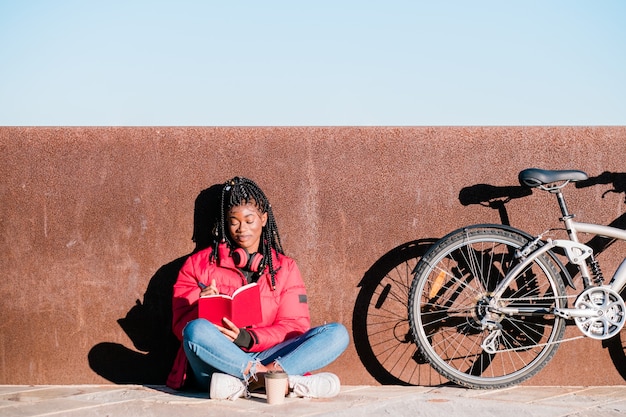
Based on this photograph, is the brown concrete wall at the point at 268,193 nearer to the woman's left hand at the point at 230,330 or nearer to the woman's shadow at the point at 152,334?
the woman's shadow at the point at 152,334

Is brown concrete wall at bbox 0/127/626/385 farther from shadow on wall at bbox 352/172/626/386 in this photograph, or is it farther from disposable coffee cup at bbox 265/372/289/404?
disposable coffee cup at bbox 265/372/289/404

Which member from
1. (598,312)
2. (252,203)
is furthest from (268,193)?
(598,312)

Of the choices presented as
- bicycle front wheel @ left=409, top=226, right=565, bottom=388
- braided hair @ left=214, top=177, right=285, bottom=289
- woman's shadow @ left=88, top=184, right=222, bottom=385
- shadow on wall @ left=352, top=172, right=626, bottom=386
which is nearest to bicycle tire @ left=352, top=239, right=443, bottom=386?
shadow on wall @ left=352, top=172, right=626, bottom=386

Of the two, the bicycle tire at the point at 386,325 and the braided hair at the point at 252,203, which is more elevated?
the braided hair at the point at 252,203

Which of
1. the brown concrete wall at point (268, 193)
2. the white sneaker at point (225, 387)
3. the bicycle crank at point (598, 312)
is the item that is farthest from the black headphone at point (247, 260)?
the bicycle crank at point (598, 312)

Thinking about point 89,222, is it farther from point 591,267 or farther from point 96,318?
point 591,267

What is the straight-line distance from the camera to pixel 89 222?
470cm

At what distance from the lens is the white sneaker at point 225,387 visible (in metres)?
3.89

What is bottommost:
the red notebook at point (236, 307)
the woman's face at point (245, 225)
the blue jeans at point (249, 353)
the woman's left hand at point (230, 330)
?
the blue jeans at point (249, 353)

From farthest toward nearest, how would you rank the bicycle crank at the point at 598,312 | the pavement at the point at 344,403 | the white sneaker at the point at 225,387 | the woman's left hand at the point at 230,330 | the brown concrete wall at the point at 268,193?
the brown concrete wall at the point at 268,193 → the bicycle crank at the point at 598,312 → the woman's left hand at the point at 230,330 → the white sneaker at the point at 225,387 → the pavement at the point at 344,403

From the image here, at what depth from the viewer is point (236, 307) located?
3900mm

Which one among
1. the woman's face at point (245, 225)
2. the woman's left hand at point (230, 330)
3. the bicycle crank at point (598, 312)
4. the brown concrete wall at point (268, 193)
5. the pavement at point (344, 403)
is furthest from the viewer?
the brown concrete wall at point (268, 193)

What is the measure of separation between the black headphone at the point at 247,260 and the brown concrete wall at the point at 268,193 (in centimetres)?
37

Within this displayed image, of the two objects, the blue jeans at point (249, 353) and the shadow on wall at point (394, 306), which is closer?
the blue jeans at point (249, 353)
